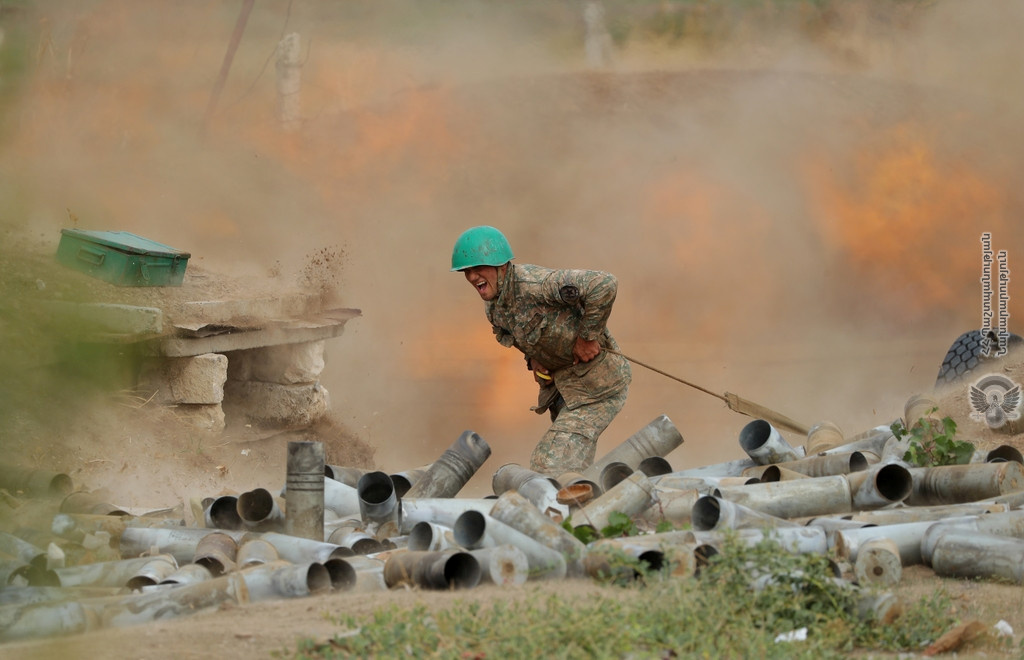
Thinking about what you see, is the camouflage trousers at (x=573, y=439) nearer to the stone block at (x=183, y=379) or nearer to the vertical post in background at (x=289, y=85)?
the stone block at (x=183, y=379)

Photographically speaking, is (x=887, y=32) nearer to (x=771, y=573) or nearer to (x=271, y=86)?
(x=271, y=86)

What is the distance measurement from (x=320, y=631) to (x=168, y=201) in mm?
10681

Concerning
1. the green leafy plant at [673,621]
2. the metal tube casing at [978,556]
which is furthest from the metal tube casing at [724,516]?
the green leafy plant at [673,621]

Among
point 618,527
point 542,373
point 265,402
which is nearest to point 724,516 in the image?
point 618,527

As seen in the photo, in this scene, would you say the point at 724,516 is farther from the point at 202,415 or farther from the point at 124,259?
the point at 124,259

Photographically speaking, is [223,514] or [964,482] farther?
[223,514]

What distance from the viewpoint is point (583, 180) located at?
50.9ft

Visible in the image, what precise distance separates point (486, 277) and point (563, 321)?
1.98 ft

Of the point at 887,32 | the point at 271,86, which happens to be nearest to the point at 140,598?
the point at 271,86

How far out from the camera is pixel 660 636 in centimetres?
345

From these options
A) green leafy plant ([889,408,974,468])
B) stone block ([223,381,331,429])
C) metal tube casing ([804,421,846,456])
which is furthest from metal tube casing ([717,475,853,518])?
stone block ([223,381,331,429])

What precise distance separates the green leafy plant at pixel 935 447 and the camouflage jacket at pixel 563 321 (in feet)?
6.60

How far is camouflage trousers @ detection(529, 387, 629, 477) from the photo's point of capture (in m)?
7.38

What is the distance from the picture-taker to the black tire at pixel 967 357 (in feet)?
33.1
